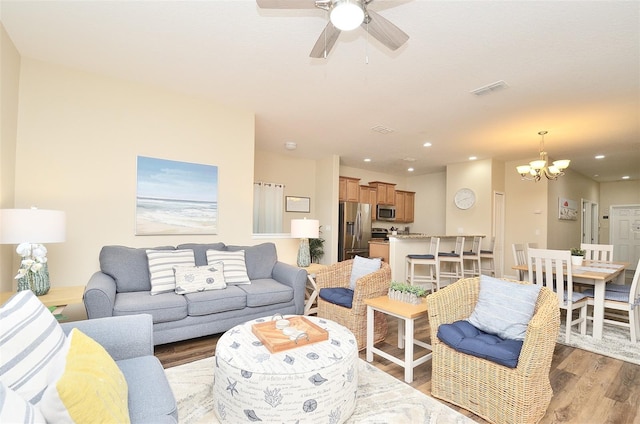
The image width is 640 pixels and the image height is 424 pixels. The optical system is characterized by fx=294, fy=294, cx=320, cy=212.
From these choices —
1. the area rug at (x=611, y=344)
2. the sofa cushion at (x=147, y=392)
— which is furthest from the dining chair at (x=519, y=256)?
the sofa cushion at (x=147, y=392)

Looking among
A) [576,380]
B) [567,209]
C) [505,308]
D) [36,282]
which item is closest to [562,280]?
[576,380]

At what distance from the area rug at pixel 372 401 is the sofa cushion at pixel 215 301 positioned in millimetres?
526

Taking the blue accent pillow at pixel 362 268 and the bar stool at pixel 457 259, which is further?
the bar stool at pixel 457 259

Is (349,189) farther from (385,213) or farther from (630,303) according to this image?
(630,303)

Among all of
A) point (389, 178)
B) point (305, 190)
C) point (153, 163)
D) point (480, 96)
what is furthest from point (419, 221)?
point (153, 163)

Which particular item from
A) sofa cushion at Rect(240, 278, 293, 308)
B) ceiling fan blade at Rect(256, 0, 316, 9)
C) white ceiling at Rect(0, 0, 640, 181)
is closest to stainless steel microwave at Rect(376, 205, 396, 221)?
white ceiling at Rect(0, 0, 640, 181)

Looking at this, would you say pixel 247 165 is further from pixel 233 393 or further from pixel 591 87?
pixel 591 87

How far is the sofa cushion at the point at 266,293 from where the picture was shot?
9.96ft

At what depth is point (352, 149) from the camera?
5.76 metres

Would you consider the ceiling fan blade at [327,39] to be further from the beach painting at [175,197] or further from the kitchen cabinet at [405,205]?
the kitchen cabinet at [405,205]

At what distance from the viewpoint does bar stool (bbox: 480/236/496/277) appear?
576cm

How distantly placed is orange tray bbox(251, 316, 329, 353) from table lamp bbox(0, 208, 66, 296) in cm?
175

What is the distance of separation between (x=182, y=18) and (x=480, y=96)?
303 centimetres

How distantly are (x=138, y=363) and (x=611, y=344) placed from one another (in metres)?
4.20
